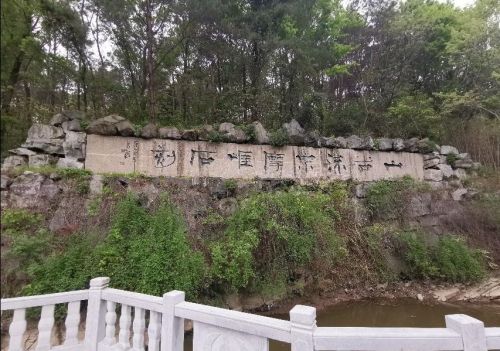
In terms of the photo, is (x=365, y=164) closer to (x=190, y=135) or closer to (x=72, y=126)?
(x=190, y=135)

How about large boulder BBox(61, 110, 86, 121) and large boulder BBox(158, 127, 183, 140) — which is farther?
large boulder BBox(158, 127, 183, 140)

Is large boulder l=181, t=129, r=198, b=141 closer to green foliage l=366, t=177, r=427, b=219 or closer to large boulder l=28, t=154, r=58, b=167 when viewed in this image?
large boulder l=28, t=154, r=58, b=167

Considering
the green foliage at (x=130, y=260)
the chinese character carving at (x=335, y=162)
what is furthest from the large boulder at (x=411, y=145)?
the green foliage at (x=130, y=260)

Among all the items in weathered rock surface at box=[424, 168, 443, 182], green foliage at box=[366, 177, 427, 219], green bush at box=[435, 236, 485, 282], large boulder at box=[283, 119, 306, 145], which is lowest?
green bush at box=[435, 236, 485, 282]

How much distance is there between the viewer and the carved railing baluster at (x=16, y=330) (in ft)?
8.17

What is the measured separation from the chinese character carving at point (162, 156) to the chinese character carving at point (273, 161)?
2262 millimetres

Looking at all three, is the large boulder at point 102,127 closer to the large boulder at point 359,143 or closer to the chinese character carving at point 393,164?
the large boulder at point 359,143

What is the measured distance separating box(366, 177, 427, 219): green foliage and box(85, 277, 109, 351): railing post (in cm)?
624

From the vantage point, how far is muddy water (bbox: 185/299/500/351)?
4824 mm

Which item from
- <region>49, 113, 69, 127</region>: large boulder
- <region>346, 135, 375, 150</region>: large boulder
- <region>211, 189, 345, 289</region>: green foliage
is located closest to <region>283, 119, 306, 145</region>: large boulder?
<region>346, 135, 375, 150</region>: large boulder

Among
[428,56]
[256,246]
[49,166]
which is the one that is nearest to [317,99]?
[428,56]

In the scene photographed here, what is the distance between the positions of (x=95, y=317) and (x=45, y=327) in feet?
1.43

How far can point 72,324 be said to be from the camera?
9.45 ft

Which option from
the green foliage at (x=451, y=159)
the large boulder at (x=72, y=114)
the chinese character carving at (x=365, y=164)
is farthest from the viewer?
the green foliage at (x=451, y=159)
